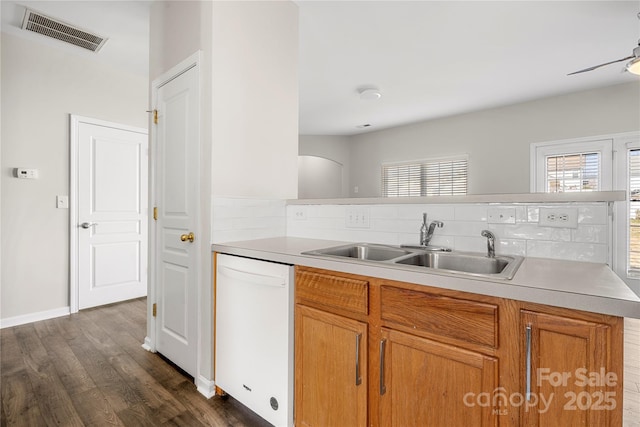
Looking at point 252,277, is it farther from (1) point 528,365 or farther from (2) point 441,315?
(1) point 528,365

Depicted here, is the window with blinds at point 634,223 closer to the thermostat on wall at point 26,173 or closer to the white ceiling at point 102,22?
the white ceiling at point 102,22

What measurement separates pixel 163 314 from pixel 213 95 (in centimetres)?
152

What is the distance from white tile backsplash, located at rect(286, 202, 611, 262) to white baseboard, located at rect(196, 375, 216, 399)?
1.05 metres

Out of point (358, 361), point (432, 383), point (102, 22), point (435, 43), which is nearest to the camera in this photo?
point (432, 383)

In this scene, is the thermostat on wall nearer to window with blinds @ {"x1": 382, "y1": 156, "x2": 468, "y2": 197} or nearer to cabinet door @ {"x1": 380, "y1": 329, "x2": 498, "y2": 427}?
cabinet door @ {"x1": 380, "y1": 329, "x2": 498, "y2": 427}

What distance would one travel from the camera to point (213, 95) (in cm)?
176

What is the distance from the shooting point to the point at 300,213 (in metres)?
2.15

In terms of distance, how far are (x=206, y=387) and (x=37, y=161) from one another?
2696 millimetres

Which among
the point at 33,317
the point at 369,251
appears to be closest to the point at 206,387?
the point at 369,251

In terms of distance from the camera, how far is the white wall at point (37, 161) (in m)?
2.70

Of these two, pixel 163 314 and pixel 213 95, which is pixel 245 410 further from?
pixel 213 95

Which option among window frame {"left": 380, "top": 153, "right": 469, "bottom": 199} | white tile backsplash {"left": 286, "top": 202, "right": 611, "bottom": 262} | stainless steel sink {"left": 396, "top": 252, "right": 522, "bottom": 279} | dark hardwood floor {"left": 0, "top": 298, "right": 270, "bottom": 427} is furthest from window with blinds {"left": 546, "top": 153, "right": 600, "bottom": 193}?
dark hardwood floor {"left": 0, "top": 298, "right": 270, "bottom": 427}

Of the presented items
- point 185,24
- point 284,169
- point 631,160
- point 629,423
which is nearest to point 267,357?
point 284,169

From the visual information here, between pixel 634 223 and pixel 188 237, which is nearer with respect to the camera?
pixel 188 237
